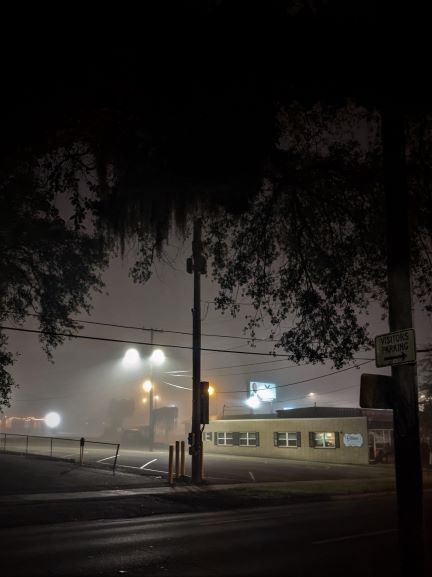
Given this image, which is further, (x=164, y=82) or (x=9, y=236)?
(x=9, y=236)

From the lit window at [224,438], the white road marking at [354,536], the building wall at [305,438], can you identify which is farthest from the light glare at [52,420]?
the white road marking at [354,536]

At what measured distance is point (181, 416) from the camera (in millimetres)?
99812

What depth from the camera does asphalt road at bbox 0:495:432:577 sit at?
25.2ft

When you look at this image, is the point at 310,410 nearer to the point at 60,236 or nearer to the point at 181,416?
the point at 60,236

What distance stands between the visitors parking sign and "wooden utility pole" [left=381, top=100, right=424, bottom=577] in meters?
0.09

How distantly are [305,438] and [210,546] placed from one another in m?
34.6

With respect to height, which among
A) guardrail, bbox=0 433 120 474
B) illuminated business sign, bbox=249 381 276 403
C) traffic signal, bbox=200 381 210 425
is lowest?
guardrail, bbox=0 433 120 474

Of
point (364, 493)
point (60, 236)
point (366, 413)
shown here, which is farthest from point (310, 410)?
point (60, 236)

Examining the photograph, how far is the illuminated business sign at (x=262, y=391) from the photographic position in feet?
247

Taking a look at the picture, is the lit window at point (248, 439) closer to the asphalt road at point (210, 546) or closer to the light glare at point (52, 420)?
the asphalt road at point (210, 546)

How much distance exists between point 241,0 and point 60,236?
41.9 ft

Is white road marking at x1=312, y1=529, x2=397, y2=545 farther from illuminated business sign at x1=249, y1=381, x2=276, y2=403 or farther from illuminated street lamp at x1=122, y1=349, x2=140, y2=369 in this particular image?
illuminated business sign at x1=249, y1=381, x2=276, y2=403

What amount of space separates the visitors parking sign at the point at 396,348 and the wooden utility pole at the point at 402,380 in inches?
3.7

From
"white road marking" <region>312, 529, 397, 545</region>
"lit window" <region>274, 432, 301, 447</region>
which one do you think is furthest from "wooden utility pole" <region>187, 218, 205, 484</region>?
"lit window" <region>274, 432, 301, 447</region>
